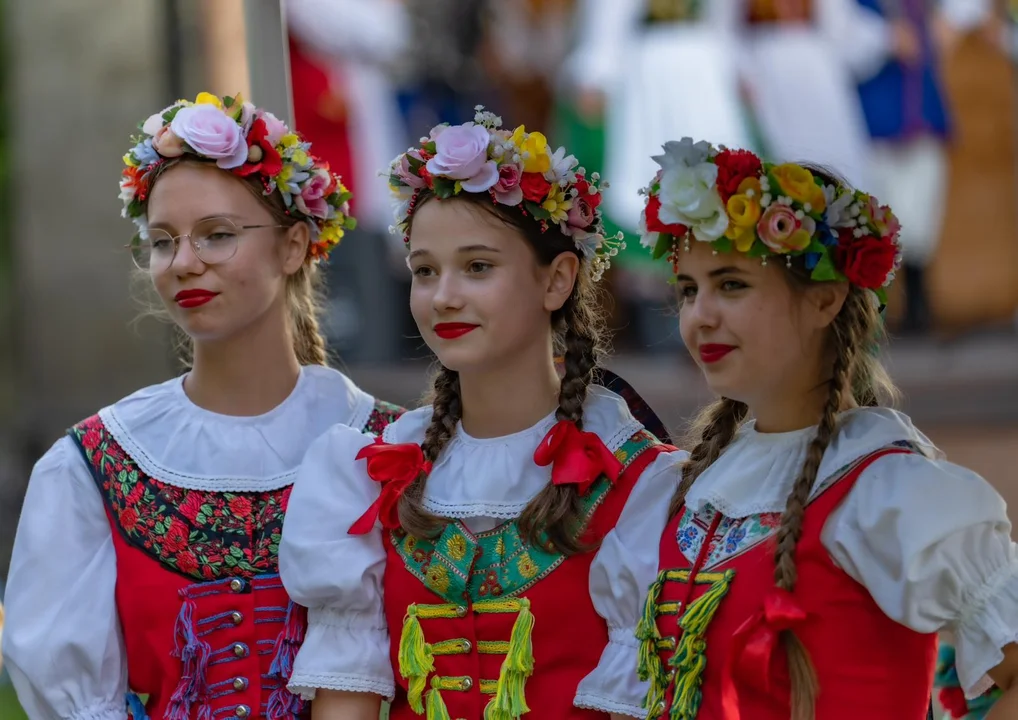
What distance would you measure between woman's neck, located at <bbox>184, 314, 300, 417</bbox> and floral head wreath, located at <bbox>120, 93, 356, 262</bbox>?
0.78 ft

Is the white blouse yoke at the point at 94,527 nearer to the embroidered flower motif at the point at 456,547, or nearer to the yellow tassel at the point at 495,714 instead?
the embroidered flower motif at the point at 456,547

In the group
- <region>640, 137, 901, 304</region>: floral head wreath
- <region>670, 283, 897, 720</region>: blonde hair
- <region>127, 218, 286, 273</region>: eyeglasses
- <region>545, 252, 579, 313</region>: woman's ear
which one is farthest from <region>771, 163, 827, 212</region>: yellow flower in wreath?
<region>127, 218, 286, 273</region>: eyeglasses

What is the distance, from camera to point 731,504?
7.91ft

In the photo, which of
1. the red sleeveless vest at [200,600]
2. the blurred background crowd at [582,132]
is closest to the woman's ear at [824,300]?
the red sleeveless vest at [200,600]

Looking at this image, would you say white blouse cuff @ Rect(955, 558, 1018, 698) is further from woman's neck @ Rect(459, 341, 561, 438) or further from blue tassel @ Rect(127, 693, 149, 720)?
blue tassel @ Rect(127, 693, 149, 720)

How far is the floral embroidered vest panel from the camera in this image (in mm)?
2541

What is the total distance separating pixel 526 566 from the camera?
2.56m

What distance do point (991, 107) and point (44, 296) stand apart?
5595 mm

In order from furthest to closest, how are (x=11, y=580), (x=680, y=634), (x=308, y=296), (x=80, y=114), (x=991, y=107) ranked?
(x=991, y=107), (x=80, y=114), (x=308, y=296), (x=11, y=580), (x=680, y=634)

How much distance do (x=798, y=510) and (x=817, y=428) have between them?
17cm

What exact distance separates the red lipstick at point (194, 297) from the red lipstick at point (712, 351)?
986 millimetres

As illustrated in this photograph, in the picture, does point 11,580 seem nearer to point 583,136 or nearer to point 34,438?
point 34,438

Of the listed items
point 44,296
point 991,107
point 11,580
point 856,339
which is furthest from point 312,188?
point 991,107

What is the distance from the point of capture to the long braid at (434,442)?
263 cm
